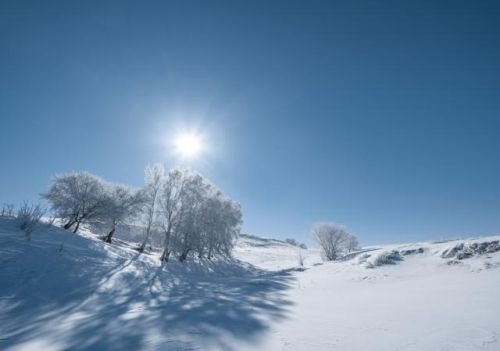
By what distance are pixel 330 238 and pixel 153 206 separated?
32.4 m

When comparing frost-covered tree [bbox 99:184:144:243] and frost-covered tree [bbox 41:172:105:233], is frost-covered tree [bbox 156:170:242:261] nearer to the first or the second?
frost-covered tree [bbox 99:184:144:243]

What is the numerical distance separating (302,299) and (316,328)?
4.44 m

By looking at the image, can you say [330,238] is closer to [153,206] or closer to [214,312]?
[153,206]

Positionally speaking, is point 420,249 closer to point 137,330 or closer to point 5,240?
point 137,330

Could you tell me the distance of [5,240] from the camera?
9.56 m

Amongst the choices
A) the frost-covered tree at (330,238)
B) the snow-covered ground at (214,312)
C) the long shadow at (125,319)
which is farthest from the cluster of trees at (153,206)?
the frost-covered tree at (330,238)

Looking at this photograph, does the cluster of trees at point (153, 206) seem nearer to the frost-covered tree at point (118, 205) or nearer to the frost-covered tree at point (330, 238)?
the frost-covered tree at point (118, 205)

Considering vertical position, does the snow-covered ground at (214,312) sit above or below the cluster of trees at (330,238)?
below

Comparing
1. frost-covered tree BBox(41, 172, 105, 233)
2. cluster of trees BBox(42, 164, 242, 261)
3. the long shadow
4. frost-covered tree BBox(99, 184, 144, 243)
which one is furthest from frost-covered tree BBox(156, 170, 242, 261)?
the long shadow

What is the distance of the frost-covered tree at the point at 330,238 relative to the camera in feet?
142

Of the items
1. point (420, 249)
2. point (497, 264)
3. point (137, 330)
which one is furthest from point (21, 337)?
point (420, 249)

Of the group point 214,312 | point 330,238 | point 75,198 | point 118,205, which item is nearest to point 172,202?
point 118,205

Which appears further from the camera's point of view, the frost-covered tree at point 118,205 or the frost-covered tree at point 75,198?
the frost-covered tree at point 118,205

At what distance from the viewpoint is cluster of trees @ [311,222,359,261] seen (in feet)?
142
